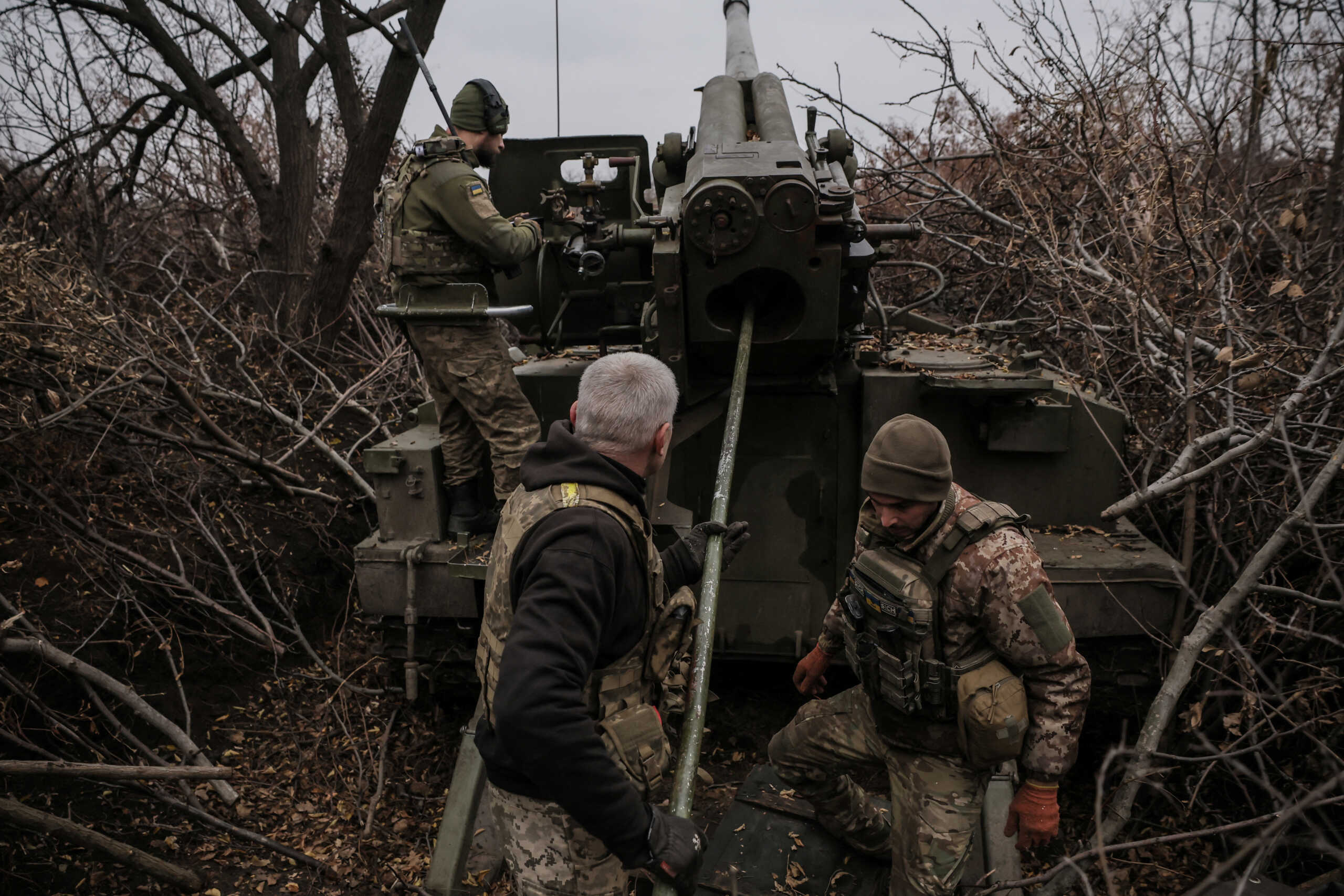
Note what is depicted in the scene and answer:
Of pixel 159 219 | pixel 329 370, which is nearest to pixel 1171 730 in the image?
pixel 329 370

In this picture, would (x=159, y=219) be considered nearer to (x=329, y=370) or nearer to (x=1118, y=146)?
(x=329, y=370)

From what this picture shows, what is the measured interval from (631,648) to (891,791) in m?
1.36

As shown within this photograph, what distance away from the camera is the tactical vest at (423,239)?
14.1 feet

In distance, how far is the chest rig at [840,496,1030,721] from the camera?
2902 mm

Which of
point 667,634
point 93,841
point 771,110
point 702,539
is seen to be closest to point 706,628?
point 667,634

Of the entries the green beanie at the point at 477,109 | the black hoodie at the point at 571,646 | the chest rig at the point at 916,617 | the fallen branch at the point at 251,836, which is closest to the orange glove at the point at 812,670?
the chest rig at the point at 916,617

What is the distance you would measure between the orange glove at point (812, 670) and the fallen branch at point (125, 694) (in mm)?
2604

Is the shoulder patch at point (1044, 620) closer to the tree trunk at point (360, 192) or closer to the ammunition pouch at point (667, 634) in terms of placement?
the ammunition pouch at point (667, 634)

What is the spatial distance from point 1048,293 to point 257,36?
8655 mm

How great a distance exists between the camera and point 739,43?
582 centimetres

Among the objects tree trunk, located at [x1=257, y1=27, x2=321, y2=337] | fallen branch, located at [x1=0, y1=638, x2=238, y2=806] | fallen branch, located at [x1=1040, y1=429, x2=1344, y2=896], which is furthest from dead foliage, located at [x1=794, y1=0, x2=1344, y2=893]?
tree trunk, located at [x1=257, y1=27, x2=321, y2=337]

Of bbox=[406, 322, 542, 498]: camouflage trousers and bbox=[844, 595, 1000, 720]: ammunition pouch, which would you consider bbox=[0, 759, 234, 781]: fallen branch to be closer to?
bbox=[406, 322, 542, 498]: camouflage trousers

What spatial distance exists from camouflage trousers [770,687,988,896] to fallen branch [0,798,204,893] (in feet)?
8.29

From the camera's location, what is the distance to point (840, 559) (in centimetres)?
487
